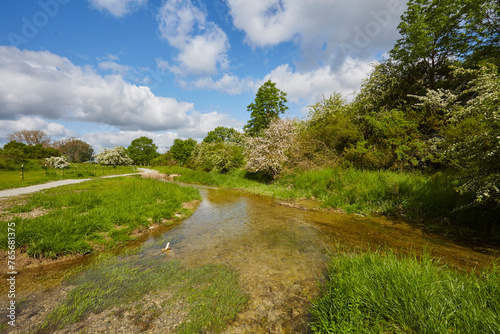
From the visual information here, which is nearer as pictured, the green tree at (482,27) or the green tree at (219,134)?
the green tree at (482,27)

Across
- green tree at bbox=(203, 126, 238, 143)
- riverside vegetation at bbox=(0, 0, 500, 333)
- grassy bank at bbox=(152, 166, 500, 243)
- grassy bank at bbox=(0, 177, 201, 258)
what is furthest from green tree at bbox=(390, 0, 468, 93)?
green tree at bbox=(203, 126, 238, 143)

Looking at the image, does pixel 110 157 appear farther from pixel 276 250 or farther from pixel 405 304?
pixel 405 304

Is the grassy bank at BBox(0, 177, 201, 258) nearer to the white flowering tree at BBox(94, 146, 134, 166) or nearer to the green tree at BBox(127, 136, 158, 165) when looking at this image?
the white flowering tree at BBox(94, 146, 134, 166)

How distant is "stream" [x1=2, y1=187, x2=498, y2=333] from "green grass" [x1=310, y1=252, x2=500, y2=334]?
63 cm

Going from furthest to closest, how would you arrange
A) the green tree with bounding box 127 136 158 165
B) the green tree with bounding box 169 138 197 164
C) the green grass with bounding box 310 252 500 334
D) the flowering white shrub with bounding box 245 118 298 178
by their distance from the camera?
the green tree with bounding box 127 136 158 165 → the green tree with bounding box 169 138 197 164 → the flowering white shrub with bounding box 245 118 298 178 → the green grass with bounding box 310 252 500 334

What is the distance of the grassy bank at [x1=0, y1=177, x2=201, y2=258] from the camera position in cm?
511

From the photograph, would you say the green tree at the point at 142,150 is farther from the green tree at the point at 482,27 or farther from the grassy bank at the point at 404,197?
the green tree at the point at 482,27

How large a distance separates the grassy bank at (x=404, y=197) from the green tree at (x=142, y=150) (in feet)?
232

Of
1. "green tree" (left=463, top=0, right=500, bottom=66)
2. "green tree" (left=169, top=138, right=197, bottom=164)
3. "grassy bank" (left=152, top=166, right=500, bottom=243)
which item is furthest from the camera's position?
"green tree" (left=169, top=138, right=197, bottom=164)

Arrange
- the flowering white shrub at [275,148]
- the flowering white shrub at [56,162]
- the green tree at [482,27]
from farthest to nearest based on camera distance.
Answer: the flowering white shrub at [56,162] < the flowering white shrub at [275,148] < the green tree at [482,27]

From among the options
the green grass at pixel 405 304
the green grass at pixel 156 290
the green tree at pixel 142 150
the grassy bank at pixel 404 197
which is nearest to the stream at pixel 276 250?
the green grass at pixel 156 290

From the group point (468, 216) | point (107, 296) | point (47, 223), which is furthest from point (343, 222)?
point (47, 223)

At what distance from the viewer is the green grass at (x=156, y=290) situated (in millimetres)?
3229

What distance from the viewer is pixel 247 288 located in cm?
408
